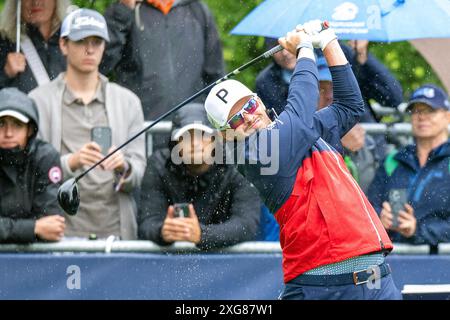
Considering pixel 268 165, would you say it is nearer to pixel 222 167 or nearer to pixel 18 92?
pixel 222 167

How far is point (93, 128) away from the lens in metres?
8.08

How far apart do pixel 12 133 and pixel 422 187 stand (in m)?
2.74

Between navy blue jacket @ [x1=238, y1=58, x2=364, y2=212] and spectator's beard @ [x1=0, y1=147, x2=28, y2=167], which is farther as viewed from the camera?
spectator's beard @ [x1=0, y1=147, x2=28, y2=167]

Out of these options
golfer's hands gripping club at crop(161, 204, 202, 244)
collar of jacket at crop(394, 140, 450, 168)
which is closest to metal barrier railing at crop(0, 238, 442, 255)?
golfer's hands gripping club at crop(161, 204, 202, 244)

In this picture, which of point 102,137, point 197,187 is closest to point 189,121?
point 197,187

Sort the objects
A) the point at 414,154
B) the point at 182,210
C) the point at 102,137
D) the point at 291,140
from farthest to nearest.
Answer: the point at 414,154 < the point at 102,137 < the point at 182,210 < the point at 291,140

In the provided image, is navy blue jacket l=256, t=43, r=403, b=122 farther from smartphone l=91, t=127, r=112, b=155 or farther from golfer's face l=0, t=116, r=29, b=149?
golfer's face l=0, t=116, r=29, b=149

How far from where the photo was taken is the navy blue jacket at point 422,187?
802cm

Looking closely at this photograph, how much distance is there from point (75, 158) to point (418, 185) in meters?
2.29

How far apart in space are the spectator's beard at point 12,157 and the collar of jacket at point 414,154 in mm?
2532

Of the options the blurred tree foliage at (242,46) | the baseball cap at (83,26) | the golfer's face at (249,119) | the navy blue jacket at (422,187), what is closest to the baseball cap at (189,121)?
the baseball cap at (83,26)

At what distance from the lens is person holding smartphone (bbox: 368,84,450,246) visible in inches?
315

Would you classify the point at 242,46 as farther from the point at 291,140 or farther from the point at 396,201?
the point at 291,140
